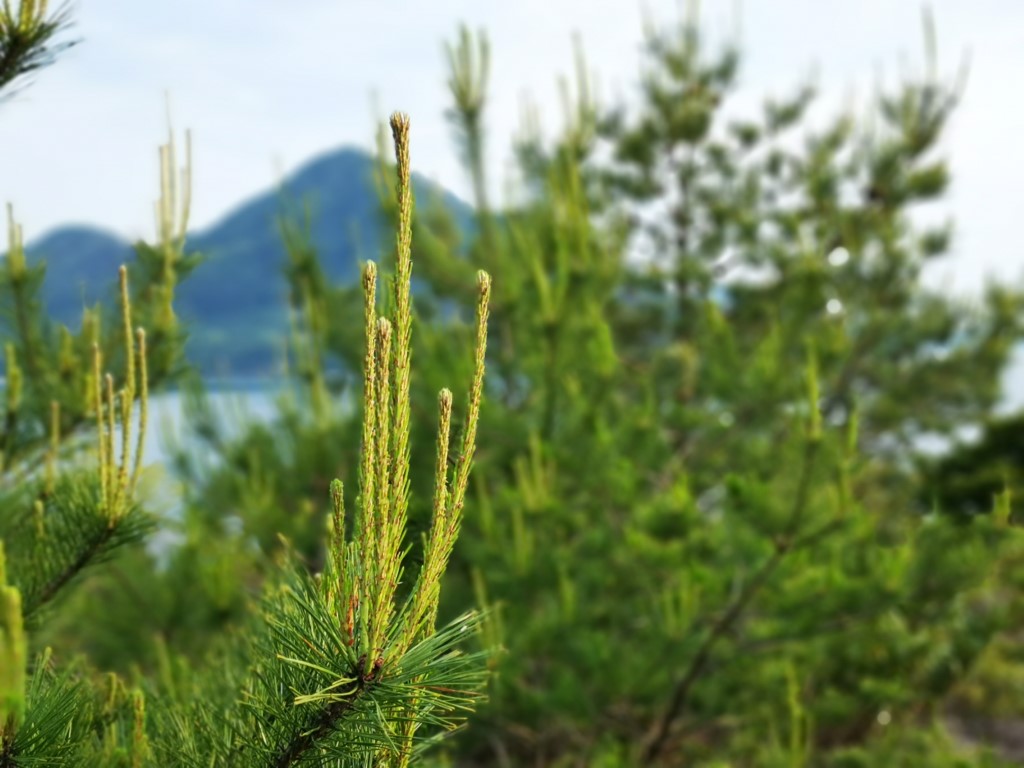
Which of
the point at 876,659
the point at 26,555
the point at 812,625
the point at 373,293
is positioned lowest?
the point at 876,659

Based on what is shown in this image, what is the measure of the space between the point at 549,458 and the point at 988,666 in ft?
18.0

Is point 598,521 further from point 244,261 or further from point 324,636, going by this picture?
point 244,261

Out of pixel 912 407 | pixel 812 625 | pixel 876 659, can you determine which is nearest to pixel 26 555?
pixel 812 625

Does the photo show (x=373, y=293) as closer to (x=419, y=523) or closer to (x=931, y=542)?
(x=419, y=523)

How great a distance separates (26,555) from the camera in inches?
62.1

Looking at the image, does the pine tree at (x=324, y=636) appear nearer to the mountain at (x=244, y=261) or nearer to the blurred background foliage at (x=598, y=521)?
the blurred background foliage at (x=598, y=521)

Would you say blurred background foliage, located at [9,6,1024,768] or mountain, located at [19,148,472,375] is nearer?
blurred background foliage, located at [9,6,1024,768]

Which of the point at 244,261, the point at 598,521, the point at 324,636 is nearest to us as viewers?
the point at 324,636

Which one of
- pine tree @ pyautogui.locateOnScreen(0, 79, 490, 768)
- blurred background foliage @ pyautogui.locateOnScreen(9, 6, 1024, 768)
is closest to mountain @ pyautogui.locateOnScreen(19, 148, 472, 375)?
blurred background foliage @ pyautogui.locateOnScreen(9, 6, 1024, 768)

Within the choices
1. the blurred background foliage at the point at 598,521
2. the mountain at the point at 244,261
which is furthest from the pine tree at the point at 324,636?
the mountain at the point at 244,261

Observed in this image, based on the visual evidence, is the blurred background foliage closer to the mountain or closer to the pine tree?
the pine tree

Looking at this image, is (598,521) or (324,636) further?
(598,521)

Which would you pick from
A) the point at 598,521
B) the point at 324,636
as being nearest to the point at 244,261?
the point at 598,521

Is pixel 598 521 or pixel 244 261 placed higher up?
pixel 244 261
